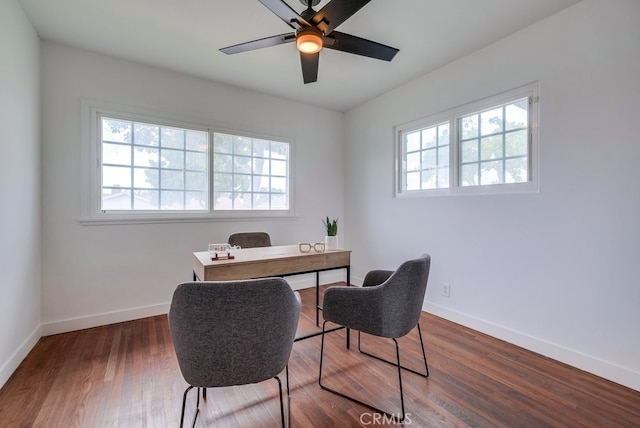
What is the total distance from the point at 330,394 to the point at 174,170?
2.66 meters

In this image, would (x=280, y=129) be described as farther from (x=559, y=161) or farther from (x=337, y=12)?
(x=559, y=161)

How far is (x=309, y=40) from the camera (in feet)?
5.62

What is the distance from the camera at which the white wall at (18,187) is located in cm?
182

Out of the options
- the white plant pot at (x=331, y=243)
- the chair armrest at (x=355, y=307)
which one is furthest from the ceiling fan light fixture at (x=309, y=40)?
the chair armrest at (x=355, y=307)

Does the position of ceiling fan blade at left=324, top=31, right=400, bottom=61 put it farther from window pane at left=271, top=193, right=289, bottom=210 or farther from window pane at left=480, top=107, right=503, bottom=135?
window pane at left=271, top=193, right=289, bottom=210

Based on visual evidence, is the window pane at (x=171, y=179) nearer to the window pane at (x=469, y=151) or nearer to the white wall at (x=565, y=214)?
the white wall at (x=565, y=214)

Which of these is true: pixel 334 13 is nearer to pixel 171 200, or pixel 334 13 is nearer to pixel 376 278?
pixel 376 278

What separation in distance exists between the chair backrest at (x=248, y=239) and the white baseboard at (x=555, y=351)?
2053 mm

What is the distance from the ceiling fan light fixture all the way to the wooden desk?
1.39 m

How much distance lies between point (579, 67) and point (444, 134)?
114 cm

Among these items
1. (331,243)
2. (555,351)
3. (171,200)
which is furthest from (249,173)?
(555,351)

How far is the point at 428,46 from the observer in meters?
2.54

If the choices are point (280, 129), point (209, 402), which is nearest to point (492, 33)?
point (280, 129)

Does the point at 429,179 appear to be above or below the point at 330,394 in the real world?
above
